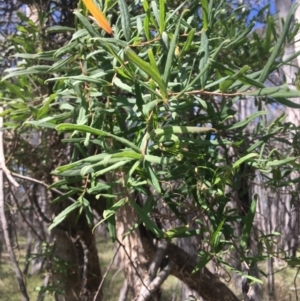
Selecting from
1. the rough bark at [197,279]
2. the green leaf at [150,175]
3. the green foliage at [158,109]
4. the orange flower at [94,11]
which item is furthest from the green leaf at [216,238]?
the rough bark at [197,279]

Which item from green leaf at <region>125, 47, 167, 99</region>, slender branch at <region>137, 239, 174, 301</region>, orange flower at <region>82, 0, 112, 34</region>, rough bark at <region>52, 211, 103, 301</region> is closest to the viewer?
green leaf at <region>125, 47, 167, 99</region>

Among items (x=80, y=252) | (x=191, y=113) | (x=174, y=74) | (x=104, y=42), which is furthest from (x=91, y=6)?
(x=80, y=252)

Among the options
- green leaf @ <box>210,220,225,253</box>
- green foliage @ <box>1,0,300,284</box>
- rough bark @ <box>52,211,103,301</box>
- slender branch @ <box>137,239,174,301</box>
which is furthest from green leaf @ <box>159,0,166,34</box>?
rough bark @ <box>52,211,103,301</box>

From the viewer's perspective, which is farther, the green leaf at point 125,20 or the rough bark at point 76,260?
the rough bark at point 76,260

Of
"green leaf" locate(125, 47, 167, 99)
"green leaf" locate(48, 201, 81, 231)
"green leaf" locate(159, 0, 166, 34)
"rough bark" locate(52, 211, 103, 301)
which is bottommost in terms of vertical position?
"rough bark" locate(52, 211, 103, 301)

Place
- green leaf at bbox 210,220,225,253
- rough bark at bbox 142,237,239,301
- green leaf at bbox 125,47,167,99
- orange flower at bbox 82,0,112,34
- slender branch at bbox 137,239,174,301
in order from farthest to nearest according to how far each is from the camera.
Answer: rough bark at bbox 142,237,239,301 → slender branch at bbox 137,239,174,301 → green leaf at bbox 210,220,225,253 → orange flower at bbox 82,0,112,34 → green leaf at bbox 125,47,167,99

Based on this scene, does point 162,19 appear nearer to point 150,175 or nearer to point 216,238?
point 150,175

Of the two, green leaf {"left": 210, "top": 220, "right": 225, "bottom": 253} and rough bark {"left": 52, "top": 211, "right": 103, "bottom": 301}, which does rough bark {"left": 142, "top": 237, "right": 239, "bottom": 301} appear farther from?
green leaf {"left": 210, "top": 220, "right": 225, "bottom": 253}

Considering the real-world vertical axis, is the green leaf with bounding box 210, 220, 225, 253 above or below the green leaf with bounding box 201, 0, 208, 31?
below

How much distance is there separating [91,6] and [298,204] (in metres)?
0.78

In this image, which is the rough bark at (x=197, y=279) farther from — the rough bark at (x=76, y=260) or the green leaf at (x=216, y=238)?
the green leaf at (x=216, y=238)

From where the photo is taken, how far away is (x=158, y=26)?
0.75 meters

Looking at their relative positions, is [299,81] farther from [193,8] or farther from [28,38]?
[28,38]

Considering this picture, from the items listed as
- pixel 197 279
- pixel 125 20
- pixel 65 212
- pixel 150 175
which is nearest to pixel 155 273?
pixel 197 279
